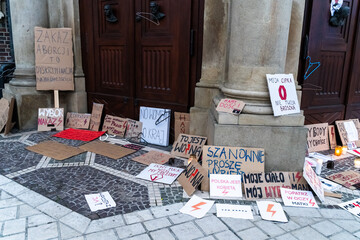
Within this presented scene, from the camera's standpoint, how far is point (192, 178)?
3043mm

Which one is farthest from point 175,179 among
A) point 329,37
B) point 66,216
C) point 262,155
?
point 329,37

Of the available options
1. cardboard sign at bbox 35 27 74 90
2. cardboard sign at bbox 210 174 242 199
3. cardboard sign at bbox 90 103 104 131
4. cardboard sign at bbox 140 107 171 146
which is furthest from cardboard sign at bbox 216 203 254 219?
cardboard sign at bbox 35 27 74 90

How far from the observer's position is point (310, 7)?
405cm

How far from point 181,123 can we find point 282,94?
1667 millimetres

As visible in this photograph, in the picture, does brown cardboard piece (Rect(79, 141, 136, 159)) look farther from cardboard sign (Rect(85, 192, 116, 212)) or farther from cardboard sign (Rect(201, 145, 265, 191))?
cardboard sign (Rect(201, 145, 265, 191))

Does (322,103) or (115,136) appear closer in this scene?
(322,103)

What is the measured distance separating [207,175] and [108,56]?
3.05 meters

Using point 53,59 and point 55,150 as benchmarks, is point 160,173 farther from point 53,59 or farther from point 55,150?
point 53,59

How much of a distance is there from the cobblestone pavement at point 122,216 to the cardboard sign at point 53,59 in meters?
2.17

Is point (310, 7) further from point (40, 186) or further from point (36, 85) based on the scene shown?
point (36, 85)

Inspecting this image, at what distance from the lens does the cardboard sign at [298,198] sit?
2818 millimetres

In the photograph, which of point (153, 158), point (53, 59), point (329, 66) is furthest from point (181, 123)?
point (53, 59)

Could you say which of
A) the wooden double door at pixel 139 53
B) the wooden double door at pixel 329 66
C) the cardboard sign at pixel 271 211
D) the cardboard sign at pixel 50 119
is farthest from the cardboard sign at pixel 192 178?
the cardboard sign at pixel 50 119

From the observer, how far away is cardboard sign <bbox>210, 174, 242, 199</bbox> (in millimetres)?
2946
